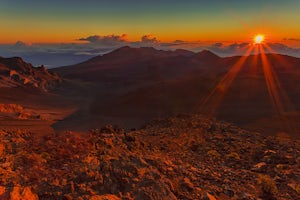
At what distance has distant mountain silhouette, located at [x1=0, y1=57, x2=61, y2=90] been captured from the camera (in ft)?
212

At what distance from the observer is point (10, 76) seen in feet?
218

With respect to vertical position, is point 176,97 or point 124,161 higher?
point 124,161

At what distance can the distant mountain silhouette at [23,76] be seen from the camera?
6475 cm

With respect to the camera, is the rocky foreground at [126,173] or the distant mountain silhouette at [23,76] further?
the distant mountain silhouette at [23,76]

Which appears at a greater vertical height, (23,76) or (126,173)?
(126,173)

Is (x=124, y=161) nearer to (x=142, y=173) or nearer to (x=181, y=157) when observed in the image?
(x=142, y=173)

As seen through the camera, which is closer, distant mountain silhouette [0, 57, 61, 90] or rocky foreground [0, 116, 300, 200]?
rocky foreground [0, 116, 300, 200]

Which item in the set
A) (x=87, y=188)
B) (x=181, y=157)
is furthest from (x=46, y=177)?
(x=181, y=157)

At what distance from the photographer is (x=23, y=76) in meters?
69.4

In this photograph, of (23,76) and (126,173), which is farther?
(23,76)

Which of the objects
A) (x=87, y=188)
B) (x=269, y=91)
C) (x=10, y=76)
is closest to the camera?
(x=87, y=188)

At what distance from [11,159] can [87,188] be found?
7.36 feet

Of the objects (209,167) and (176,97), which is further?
(176,97)

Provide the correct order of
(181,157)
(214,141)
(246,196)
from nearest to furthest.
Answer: (246,196) < (181,157) < (214,141)
